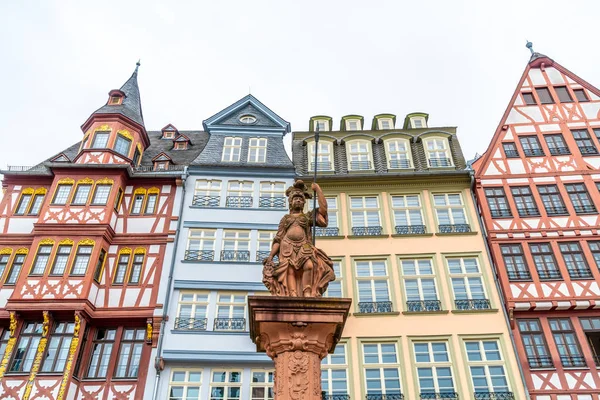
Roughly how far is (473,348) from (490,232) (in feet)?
15.3

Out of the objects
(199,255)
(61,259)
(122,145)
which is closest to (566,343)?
(199,255)

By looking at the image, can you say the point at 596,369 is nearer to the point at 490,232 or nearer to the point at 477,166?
the point at 490,232

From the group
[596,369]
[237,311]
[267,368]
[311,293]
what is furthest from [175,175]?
[596,369]

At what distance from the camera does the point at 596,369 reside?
657 inches

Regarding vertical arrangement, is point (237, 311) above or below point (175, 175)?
below

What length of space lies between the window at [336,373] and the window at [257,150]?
374 inches

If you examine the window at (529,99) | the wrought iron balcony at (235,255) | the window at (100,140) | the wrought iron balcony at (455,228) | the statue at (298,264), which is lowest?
the statue at (298,264)

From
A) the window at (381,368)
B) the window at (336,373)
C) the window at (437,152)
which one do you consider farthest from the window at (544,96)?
the window at (336,373)

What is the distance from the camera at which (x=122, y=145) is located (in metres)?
22.7

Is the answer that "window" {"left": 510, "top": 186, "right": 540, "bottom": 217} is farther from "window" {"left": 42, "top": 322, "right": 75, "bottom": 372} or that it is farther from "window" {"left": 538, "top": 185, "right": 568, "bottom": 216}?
"window" {"left": 42, "top": 322, "right": 75, "bottom": 372}

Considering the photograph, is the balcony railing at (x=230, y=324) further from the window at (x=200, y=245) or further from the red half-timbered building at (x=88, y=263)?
the window at (x=200, y=245)

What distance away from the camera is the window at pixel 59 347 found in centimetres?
1700

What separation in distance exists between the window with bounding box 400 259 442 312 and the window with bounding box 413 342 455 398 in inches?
54.6

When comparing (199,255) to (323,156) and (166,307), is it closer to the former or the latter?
(166,307)
